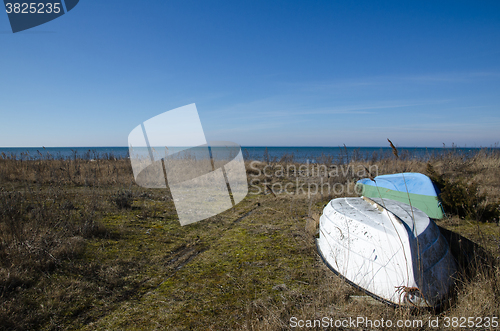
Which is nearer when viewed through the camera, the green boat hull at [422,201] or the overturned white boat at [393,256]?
the overturned white boat at [393,256]

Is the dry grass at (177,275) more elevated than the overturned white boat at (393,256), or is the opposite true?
the overturned white boat at (393,256)

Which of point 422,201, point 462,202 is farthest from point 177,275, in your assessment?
point 462,202

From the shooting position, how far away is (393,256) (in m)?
2.46

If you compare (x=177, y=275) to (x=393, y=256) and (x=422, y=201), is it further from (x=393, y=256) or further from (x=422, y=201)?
(x=422, y=201)

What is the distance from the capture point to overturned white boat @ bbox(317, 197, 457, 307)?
2287 millimetres

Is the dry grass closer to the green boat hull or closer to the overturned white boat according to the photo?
the overturned white boat

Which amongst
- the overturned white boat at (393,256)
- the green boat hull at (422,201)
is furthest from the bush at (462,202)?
the overturned white boat at (393,256)

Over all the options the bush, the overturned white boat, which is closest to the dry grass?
the overturned white boat

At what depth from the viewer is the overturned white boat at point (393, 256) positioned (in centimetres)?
229

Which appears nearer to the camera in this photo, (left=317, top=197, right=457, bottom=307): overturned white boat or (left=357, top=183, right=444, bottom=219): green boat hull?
(left=317, top=197, right=457, bottom=307): overturned white boat

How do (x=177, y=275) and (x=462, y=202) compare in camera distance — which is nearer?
(x=177, y=275)

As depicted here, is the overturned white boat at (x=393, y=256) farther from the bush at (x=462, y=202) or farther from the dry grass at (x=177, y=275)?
the bush at (x=462, y=202)

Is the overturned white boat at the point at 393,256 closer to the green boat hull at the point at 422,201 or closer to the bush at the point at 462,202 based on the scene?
the green boat hull at the point at 422,201

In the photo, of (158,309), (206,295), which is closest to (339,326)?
(206,295)
